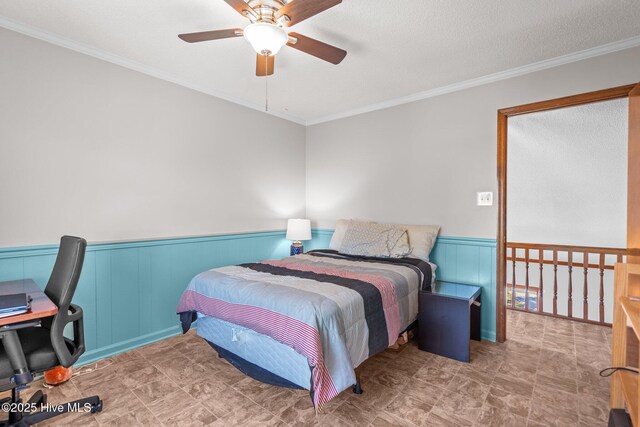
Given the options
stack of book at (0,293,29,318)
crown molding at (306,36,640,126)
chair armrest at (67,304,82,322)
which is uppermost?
crown molding at (306,36,640,126)

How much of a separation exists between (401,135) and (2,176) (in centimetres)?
349

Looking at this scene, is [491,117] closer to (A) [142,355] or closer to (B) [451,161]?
(B) [451,161]

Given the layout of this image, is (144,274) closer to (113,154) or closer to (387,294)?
(113,154)

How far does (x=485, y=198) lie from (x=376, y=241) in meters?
1.12

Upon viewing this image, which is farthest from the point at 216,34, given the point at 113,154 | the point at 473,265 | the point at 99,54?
the point at 473,265

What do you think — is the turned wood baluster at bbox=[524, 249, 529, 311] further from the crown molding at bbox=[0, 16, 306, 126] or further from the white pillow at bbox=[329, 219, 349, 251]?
the crown molding at bbox=[0, 16, 306, 126]

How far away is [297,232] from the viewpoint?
3982 millimetres

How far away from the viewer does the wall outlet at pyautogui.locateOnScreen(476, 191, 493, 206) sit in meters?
2.98

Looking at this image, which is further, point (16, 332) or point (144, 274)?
point (144, 274)

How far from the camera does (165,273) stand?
2.97m

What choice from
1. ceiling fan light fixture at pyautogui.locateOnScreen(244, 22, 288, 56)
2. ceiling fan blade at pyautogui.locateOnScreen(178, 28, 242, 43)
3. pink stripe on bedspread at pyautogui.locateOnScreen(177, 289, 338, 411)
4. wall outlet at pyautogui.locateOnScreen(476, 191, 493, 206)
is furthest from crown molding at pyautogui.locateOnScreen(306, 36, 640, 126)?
pink stripe on bedspread at pyautogui.locateOnScreen(177, 289, 338, 411)

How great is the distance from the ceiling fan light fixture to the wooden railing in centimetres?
393

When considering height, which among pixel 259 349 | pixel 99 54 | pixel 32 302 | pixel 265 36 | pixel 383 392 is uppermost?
pixel 99 54

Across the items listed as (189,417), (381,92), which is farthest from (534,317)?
(189,417)
